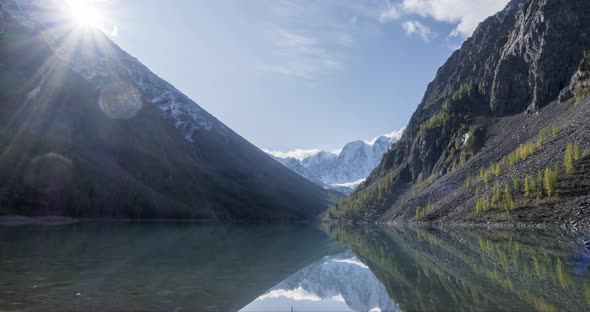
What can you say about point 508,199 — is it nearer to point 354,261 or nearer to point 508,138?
point 508,138

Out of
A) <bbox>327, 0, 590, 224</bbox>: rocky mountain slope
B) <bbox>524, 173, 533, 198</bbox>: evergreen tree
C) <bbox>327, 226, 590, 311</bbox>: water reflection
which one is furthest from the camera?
<bbox>327, 0, 590, 224</bbox>: rocky mountain slope

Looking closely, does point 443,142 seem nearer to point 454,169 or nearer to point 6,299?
point 454,169

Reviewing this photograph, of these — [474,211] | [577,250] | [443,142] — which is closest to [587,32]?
[443,142]

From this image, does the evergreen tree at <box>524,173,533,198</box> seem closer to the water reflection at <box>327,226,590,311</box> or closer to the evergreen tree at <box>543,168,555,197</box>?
the evergreen tree at <box>543,168,555,197</box>

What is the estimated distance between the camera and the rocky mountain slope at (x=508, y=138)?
83000mm

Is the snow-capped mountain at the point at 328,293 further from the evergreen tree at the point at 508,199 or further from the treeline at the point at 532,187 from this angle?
the evergreen tree at the point at 508,199

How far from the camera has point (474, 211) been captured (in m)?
94.1

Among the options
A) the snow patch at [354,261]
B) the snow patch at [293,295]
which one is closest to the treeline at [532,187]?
the snow patch at [354,261]

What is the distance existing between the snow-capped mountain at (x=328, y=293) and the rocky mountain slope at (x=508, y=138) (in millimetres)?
49907

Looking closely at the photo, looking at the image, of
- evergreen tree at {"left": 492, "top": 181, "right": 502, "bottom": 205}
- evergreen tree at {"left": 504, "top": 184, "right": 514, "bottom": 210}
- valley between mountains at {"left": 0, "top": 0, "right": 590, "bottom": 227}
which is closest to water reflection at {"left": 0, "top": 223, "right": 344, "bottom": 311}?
evergreen tree at {"left": 504, "top": 184, "right": 514, "bottom": 210}

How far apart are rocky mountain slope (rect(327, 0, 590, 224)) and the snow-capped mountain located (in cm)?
4991

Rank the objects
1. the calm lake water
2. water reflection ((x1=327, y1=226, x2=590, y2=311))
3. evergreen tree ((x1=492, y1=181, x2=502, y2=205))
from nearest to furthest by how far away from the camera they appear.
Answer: water reflection ((x1=327, y1=226, x2=590, y2=311)) → the calm lake water → evergreen tree ((x1=492, y1=181, x2=502, y2=205))

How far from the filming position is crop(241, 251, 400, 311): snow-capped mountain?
23691 mm

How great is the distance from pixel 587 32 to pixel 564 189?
92656 millimetres
